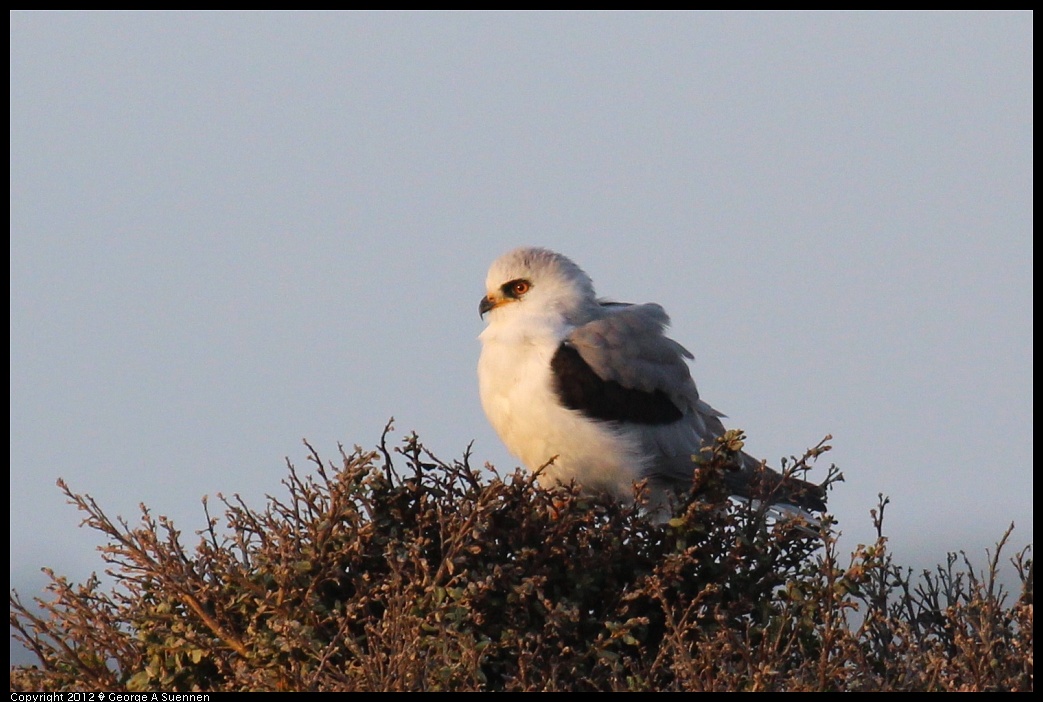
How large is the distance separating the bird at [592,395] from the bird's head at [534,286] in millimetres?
12

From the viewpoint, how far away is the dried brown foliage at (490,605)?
16.4 feet

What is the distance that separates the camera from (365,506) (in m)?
5.41

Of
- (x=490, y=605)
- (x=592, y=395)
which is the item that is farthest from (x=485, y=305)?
(x=490, y=605)

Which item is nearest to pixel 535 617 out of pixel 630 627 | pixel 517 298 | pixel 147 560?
pixel 630 627

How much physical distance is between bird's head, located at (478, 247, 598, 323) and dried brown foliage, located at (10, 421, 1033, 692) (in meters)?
1.84

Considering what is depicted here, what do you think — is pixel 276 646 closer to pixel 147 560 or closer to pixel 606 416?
pixel 147 560

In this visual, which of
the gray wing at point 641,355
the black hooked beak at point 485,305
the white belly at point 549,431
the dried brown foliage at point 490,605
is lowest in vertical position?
the dried brown foliage at point 490,605

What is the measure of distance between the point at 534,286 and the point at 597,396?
0.81 m

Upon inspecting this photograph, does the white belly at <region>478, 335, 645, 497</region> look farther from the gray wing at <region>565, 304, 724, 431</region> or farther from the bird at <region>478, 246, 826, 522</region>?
the gray wing at <region>565, 304, 724, 431</region>

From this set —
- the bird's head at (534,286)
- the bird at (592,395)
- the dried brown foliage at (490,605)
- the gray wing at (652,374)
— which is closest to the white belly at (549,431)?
the bird at (592,395)

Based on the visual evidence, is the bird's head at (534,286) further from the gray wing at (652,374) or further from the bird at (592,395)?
the gray wing at (652,374)

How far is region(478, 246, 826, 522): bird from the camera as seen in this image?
702cm

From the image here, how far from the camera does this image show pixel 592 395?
276 inches

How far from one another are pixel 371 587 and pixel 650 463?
2248 millimetres
